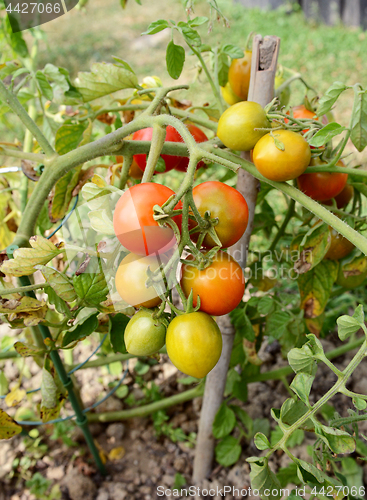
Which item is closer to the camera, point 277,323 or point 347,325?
point 347,325

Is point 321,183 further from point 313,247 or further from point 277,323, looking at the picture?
point 277,323

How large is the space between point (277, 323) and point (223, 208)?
0.46m

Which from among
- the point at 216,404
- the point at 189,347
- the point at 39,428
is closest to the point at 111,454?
the point at 39,428

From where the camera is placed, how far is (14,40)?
1098mm

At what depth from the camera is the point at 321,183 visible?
0.78 meters

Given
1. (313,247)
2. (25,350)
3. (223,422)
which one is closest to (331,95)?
(313,247)

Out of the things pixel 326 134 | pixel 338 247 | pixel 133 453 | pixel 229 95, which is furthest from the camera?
pixel 133 453

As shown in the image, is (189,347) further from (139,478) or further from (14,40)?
(14,40)

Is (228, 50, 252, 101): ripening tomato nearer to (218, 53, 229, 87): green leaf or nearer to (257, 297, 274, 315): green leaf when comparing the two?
(218, 53, 229, 87): green leaf

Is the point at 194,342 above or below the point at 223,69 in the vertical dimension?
below

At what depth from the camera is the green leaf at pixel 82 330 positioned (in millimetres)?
747

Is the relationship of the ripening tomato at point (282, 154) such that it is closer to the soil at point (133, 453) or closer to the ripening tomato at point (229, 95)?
the ripening tomato at point (229, 95)

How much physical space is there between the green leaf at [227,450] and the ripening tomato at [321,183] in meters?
0.73

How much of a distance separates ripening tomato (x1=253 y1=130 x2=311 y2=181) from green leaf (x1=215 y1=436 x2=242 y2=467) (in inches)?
31.8
